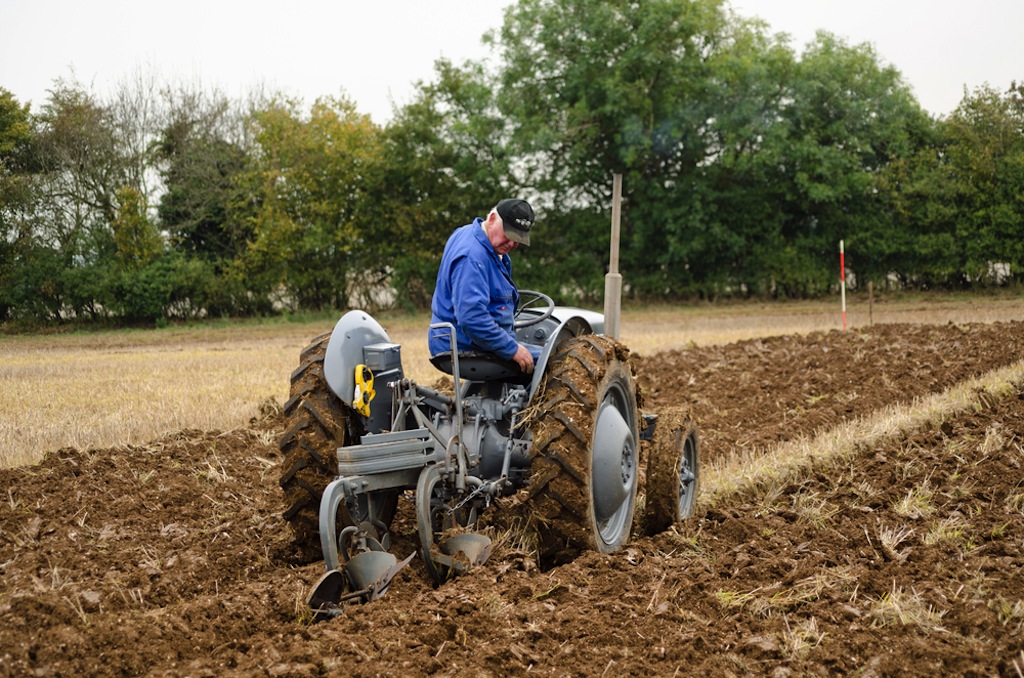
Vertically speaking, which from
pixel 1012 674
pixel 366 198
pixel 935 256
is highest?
pixel 366 198

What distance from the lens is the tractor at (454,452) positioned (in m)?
4.43

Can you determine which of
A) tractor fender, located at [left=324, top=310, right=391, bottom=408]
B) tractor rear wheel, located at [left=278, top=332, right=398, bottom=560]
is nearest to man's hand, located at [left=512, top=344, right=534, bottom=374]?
tractor fender, located at [left=324, top=310, right=391, bottom=408]

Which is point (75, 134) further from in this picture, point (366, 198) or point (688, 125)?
point (688, 125)

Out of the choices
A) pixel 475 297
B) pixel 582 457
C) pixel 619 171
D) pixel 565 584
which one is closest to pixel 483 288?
pixel 475 297

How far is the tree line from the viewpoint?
30.5 m

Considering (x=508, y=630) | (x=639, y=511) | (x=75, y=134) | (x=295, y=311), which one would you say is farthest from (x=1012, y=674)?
(x=295, y=311)

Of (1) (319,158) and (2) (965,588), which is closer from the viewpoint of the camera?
(2) (965,588)

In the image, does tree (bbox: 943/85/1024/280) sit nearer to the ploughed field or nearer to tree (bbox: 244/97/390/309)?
tree (bbox: 244/97/390/309)

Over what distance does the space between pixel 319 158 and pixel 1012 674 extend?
29774 mm

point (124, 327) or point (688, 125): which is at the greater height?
point (688, 125)

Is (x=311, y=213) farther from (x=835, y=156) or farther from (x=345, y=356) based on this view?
(x=345, y=356)

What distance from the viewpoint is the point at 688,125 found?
31.2m

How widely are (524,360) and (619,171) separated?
26.1 m

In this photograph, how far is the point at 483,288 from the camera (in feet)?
16.2
